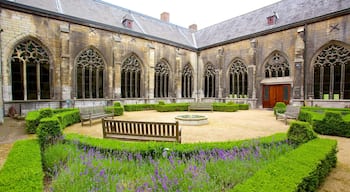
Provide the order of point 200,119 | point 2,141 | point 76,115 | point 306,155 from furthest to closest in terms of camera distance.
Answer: point 76,115 < point 200,119 < point 2,141 < point 306,155

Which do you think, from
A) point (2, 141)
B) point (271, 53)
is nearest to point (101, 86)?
point (2, 141)

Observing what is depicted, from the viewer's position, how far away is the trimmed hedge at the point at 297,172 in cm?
207

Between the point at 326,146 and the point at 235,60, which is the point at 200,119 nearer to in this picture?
the point at 326,146

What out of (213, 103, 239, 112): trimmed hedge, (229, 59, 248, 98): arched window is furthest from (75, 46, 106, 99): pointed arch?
(229, 59, 248, 98): arched window

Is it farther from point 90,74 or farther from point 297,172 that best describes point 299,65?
point 90,74

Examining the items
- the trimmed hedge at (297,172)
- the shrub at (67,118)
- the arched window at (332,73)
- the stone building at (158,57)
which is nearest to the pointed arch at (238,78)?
the stone building at (158,57)

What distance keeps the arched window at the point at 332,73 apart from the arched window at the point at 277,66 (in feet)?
6.76

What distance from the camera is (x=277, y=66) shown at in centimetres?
1515

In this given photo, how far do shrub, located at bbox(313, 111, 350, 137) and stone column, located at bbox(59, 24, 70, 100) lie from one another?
14.4m

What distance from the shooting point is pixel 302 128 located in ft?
13.4

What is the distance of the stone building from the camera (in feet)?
36.8

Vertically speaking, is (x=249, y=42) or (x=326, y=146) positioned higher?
(x=249, y=42)

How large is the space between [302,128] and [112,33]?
14.7 m

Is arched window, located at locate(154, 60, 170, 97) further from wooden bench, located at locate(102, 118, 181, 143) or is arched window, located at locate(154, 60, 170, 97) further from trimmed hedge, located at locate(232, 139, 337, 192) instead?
trimmed hedge, located at locate(232, 139, 337, 192)
